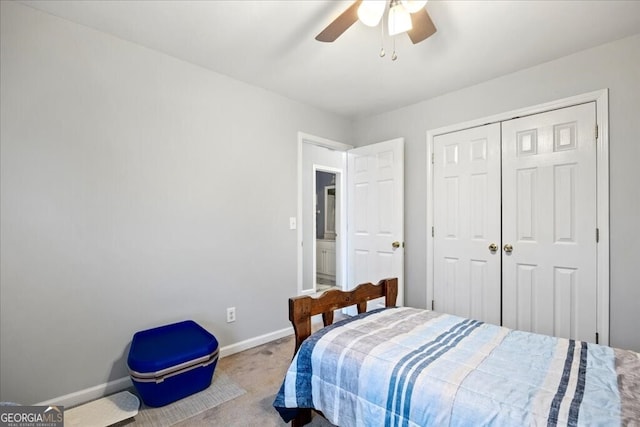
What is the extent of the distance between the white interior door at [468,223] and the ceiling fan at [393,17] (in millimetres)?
1434

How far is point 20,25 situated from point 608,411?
3.29 metres

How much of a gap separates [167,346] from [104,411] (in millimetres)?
486

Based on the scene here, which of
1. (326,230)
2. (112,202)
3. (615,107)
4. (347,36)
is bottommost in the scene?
(326,230)

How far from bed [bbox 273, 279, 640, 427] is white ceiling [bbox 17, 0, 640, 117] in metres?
1.74

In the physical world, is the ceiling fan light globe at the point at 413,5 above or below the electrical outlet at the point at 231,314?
above

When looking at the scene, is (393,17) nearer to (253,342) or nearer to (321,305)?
(321,305)

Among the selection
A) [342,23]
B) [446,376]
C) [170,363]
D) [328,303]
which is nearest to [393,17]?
[342,23]

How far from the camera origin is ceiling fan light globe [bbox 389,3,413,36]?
154 centimetres

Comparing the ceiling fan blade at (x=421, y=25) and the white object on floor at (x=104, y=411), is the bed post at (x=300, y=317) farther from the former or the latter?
the ceiling fan blade at (x=421, y=25)

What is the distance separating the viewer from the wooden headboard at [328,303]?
Answer: 1602 mm

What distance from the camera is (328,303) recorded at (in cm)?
176

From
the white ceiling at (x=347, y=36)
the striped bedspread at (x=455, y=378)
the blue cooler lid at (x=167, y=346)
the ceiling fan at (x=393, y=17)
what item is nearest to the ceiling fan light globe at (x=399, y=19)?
the ceiling fan at (x=393, y=17)

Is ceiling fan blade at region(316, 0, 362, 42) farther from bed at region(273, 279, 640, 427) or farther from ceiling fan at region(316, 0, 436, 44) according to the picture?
bed at region(273, 279, 640, 427)

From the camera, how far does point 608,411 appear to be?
939 millimetres
